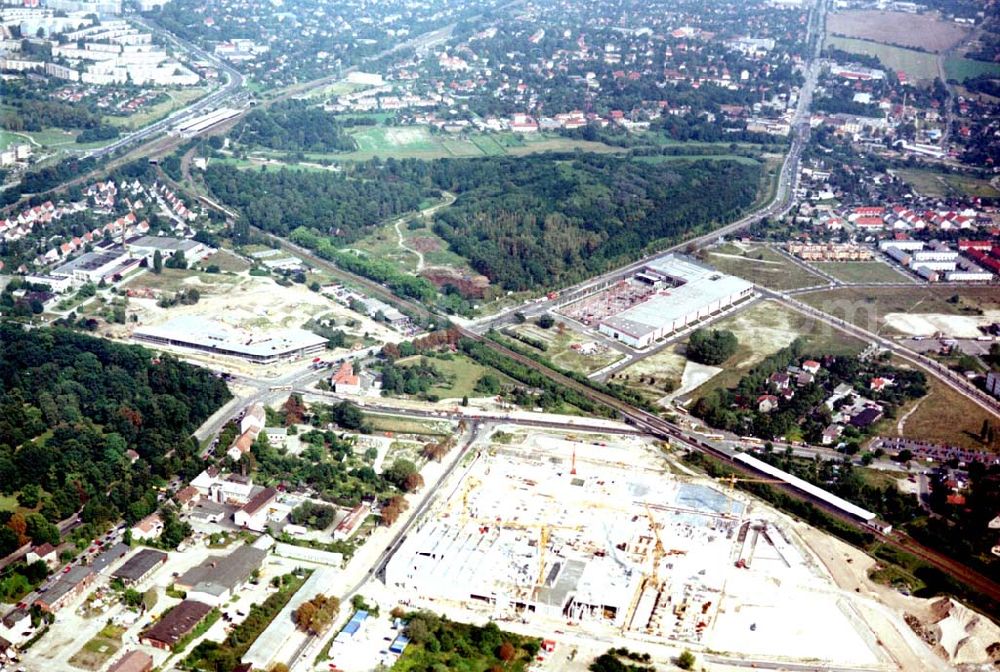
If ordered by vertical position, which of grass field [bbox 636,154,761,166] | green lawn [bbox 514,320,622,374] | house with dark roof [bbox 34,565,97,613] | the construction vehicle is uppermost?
house with dark roof [bbox 34,565,97,613]

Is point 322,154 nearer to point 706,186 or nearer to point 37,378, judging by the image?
point 706,186

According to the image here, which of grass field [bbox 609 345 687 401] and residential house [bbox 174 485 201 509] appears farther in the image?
grass field [bbox 609 345 687 401]

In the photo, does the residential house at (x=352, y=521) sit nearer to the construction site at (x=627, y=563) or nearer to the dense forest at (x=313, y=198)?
the construction site at (x=627, y=563)

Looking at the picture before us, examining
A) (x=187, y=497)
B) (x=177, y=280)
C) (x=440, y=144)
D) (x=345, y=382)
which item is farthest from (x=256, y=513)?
(x=440, y=144)

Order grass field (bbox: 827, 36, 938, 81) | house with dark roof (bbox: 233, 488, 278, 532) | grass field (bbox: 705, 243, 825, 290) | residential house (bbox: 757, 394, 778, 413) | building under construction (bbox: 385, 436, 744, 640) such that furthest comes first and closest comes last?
grass field (bbox: 827, 36, 938, 81) → grass field (bbox: 705, 243, 825, 290) → residential house (bbox: 757, 394, 778, 413) → house with dark roof (bbox: 233, 488, 278, 532) → building under construction (bbox: 385, 436, 744, 640)

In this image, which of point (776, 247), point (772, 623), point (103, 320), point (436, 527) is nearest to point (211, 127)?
point (103, 320)

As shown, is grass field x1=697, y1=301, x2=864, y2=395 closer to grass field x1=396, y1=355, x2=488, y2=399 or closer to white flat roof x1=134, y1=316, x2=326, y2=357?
grass field x1=396, y1=355, x2=488, y2=399

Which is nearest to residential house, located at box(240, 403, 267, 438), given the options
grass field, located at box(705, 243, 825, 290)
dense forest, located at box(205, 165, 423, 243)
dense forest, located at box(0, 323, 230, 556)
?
dense forest, located at box(0, 323, 230, 556)
